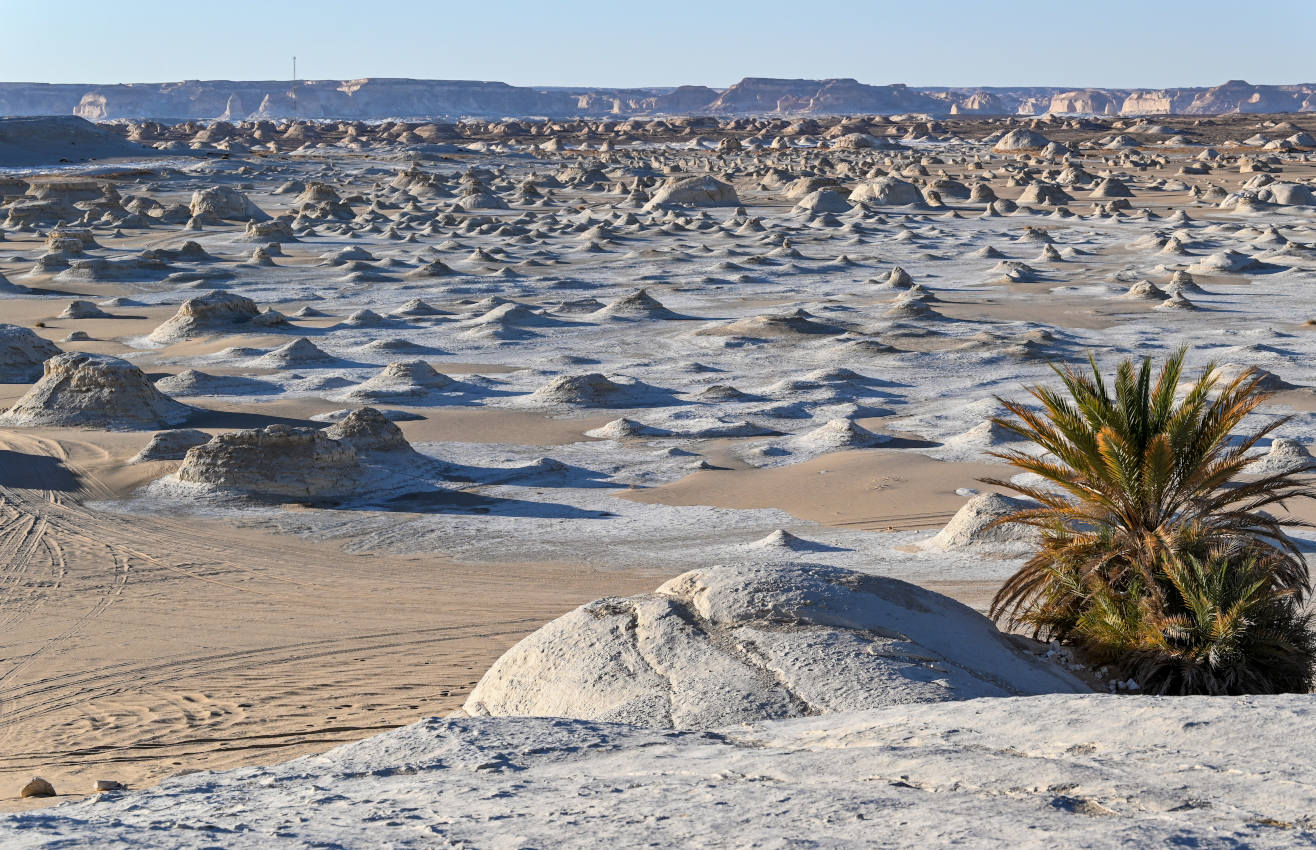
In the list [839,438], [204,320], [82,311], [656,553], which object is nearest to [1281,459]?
[839,438]

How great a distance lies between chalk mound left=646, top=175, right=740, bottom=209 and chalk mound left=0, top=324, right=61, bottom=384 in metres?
28.4

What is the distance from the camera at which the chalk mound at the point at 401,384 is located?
16000 millimetres

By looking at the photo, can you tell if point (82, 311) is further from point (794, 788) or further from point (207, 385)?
point (794, 788)

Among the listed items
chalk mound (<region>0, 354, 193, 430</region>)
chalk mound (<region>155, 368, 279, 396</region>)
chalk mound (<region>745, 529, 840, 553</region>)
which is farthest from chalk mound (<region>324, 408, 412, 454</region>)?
chalk mound (<region>155, 368, 279, 396</region>)

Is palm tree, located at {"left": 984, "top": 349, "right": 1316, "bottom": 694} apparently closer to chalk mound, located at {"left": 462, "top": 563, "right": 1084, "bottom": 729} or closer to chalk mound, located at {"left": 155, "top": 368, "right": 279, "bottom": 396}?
chalk mound, located at {"left": 462, "top": 563, "right": 1084, "bottom": 729}

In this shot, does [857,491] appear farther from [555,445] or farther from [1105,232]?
[1105,232]

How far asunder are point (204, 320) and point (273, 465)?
395 inches

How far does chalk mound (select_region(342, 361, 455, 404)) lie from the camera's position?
16.0 m

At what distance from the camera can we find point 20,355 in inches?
668

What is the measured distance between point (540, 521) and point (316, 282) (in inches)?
721

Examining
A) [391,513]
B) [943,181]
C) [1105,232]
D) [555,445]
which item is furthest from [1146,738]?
[943,181]

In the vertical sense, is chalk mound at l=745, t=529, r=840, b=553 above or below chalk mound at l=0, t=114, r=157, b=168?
below

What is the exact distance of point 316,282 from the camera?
27.9 metres

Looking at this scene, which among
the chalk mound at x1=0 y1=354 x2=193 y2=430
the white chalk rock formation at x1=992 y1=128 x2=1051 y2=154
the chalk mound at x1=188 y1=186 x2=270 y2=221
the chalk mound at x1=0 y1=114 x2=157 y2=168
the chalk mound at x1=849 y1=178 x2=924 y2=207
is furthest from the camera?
the white chalk rock formation at x1=992 y1=128 x2=1051 y2=154
